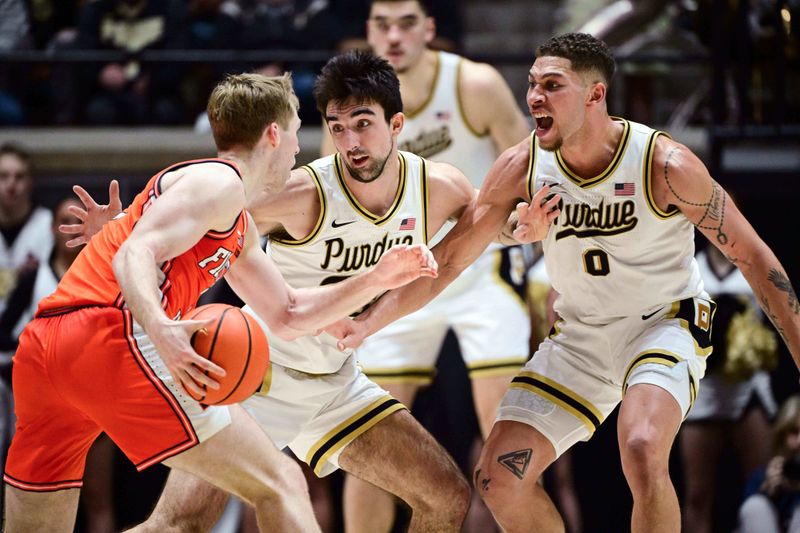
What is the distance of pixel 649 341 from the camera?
15.3 feet

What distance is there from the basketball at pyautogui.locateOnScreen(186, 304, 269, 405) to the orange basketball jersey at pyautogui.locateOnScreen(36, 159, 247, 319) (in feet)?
0.49

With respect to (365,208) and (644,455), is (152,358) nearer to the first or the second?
(365,208)

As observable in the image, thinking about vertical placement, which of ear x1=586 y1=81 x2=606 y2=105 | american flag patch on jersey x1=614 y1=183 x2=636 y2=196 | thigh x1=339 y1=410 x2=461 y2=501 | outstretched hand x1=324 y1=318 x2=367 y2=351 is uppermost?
ear x1=586 y1=81 x2=606 y2=105

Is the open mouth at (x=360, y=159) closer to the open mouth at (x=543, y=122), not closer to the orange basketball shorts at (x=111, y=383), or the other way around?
the open mouth at (x=543, y=122)

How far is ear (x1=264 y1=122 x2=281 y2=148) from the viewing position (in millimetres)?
4223

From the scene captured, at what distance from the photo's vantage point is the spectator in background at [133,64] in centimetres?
826

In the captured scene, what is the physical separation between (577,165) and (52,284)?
3.64 m

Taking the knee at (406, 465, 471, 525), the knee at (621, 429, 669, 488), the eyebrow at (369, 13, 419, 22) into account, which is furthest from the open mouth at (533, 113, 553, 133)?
the eyebrow at (369, 13, 419, 22)

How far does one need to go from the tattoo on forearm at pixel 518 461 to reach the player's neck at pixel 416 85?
2.41m

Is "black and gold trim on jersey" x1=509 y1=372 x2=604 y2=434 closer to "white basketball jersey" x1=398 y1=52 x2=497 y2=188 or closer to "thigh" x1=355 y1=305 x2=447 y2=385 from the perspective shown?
"thigh" x1=355 y1=305 x2=447 y2=385

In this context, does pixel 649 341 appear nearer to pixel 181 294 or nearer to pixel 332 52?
pixel 181 294

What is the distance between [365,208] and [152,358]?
1310mm

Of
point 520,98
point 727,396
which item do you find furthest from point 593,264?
point 520,98

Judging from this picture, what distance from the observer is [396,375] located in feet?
20.0
